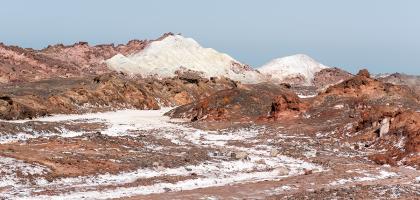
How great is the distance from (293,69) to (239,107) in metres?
93.9

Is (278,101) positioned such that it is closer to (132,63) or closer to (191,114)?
(191,114)

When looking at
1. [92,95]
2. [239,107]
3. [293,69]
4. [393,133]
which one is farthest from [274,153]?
[293,69]

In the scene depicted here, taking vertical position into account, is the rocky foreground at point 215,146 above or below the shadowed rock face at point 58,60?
below

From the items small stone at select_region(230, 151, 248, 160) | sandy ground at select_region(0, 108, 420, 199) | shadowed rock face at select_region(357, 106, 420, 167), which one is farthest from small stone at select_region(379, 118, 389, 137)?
small stone at select_region(230, 151, 248, 160)

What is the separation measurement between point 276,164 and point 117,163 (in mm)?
8797

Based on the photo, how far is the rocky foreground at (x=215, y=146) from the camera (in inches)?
867

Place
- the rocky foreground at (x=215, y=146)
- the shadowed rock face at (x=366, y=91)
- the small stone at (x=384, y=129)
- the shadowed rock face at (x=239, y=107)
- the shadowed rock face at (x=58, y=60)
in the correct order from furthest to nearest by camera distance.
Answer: the shadowed rock face at (x=58, y=60), the shadowed rock face at (x=366, y=91), the shadowed rock face at (x=239, y=107), the small stone at (x=384, y=129), the rocky foreground at (x=215, y=146)

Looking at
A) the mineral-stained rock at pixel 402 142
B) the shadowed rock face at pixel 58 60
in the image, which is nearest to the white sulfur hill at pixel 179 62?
the shadowed rock face at pixel 58 60

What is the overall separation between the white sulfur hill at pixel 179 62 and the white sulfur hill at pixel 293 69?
9.79m

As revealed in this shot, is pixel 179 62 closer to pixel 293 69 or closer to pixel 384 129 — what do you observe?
pixel 293 69

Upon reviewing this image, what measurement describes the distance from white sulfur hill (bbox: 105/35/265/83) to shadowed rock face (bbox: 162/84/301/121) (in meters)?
51.5

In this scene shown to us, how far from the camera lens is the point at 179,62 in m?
121

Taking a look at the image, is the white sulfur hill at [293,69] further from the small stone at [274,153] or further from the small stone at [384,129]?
the small stone at [274,153]

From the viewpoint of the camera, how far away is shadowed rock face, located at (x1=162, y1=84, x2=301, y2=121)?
53.1m
